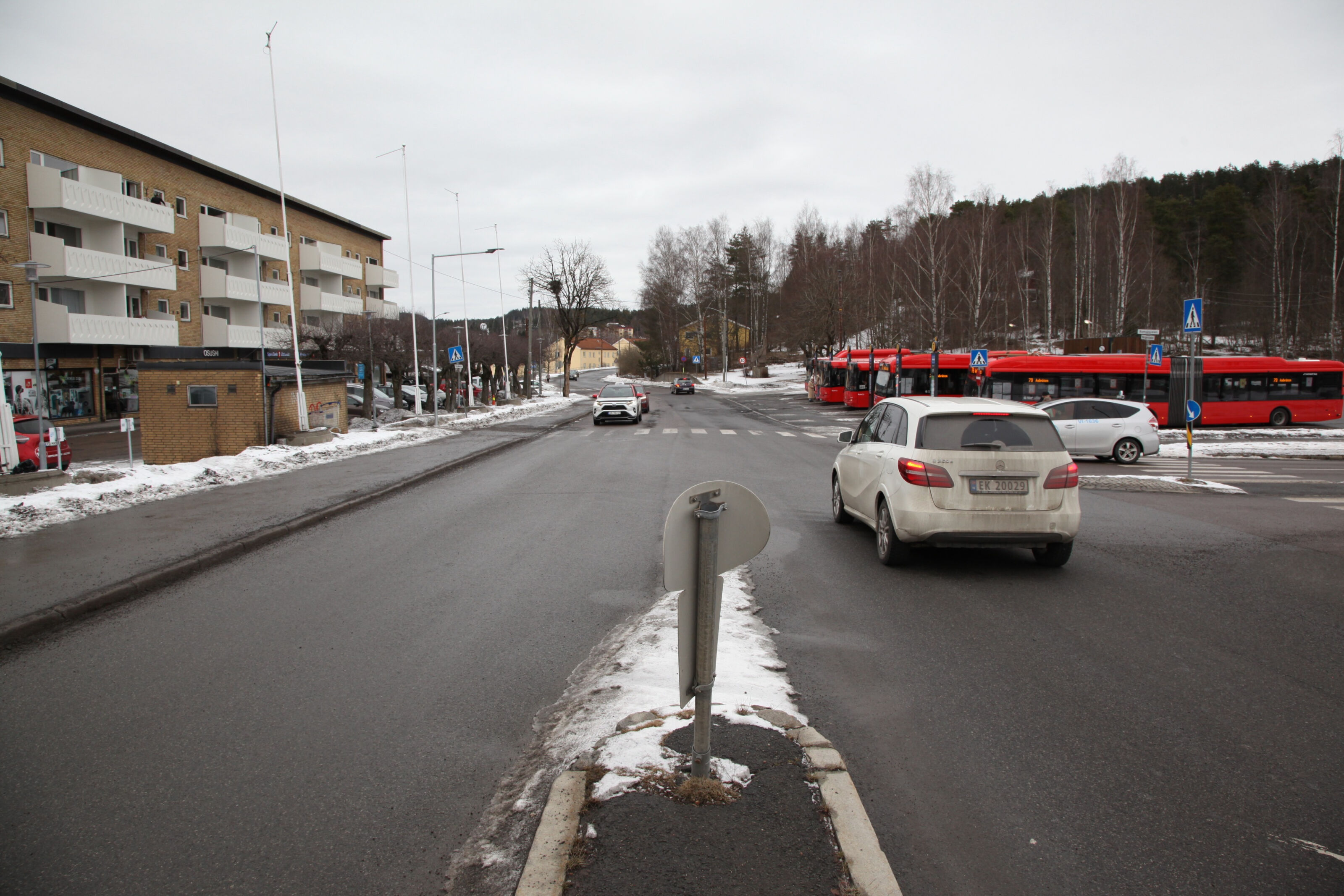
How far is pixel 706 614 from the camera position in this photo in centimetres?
297

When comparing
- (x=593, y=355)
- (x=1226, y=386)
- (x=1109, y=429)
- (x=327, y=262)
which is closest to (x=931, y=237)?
(x=1226, y=386)

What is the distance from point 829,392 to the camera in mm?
49500

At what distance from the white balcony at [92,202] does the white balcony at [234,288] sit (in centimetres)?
367

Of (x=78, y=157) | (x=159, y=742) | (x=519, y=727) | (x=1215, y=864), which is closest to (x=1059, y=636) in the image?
(x=1215, y=864)

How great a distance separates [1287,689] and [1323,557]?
4.81 metres

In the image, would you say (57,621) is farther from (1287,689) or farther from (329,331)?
(329,331)

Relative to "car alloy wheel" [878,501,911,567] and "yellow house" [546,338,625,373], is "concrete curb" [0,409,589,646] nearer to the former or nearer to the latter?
"car alloy wheel" [878,501,911,567]

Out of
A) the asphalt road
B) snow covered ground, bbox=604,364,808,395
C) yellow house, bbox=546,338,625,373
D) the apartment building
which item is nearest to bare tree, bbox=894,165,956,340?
snow covered ground, bbox=604,364,808,395

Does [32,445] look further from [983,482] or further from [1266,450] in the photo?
[1266,450]

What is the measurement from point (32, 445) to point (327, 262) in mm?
38089

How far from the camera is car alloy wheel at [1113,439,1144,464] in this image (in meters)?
19.2

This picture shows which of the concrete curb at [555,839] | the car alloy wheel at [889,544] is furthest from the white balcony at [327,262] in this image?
the concrete curb at [555,839]

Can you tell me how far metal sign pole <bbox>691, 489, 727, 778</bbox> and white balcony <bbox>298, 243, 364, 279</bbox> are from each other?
179 ft

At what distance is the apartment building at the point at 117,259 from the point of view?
30.9m
